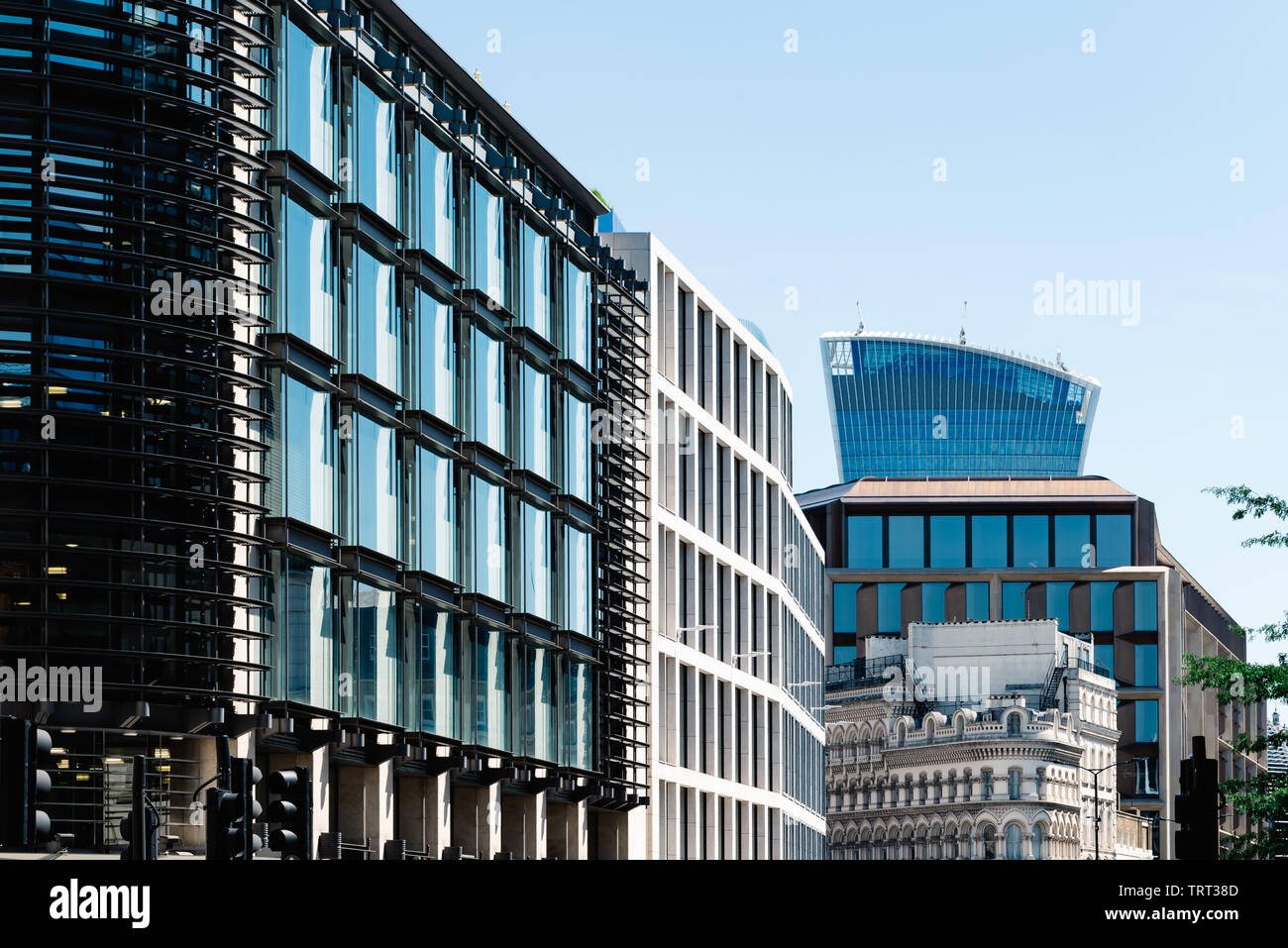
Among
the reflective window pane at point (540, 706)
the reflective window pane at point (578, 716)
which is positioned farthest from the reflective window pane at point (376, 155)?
the reflective window pane at point (578, 716)

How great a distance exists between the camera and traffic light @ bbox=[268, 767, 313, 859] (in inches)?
1083

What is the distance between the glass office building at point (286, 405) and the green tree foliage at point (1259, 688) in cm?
1793

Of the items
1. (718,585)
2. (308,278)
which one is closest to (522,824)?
(308,278)

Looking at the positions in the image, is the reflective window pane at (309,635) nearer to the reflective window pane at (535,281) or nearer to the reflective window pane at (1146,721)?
the reflective window pane at (535,281)

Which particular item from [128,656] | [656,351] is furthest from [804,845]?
[128,656]

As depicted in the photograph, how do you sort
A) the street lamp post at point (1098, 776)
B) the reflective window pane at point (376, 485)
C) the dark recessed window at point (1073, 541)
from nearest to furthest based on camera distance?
the reflective window pane at point (376, 485)
the street lamp post at point (1098, 776)
the dark recessed window at point (1073, 541)

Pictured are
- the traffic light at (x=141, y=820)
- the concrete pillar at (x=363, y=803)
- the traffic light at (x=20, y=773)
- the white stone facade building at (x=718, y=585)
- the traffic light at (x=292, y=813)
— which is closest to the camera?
the traffic light at (x=20, y=773)

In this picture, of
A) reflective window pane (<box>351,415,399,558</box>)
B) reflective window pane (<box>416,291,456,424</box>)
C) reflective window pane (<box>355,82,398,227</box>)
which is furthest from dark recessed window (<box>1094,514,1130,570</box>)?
reflective window pane (<box>351,415,399,558</box>)

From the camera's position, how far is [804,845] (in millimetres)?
101750

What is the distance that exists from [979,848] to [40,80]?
124 m

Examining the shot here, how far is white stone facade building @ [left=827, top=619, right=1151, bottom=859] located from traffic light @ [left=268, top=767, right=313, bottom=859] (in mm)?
122964

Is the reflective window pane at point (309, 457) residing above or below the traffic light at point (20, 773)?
above

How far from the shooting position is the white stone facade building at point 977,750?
492 ft

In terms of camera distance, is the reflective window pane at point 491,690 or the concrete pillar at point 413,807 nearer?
the concrete pillar at point 413,807
